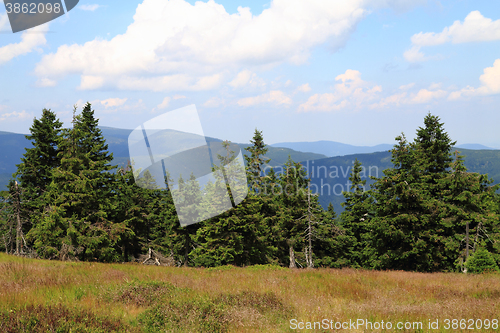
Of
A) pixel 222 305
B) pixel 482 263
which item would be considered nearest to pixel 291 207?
pixel 482 263

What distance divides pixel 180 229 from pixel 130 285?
26391 millimetres

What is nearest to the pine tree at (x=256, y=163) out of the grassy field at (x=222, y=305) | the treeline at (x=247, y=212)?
the treeline at (x=247, y=212)

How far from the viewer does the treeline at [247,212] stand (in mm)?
22234

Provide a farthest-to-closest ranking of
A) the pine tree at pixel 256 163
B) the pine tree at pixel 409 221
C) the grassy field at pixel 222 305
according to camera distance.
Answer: the pine tree at pixel 256 163 < the pine tree at pixel 409 221 < the grassy field at pixel 222 305

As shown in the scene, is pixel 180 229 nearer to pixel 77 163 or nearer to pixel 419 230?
pixel 77 163

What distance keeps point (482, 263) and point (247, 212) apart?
47.6ft

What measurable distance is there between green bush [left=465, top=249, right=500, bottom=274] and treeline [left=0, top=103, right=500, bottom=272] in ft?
0.32

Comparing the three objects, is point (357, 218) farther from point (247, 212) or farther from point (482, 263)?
point (482, 263)

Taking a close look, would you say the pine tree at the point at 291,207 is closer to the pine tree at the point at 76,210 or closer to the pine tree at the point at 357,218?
the pine tree at the point at 357,218

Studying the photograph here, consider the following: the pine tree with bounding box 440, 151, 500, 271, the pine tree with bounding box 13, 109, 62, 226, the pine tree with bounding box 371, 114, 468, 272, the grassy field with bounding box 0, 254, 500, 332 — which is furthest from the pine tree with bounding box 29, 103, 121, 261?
the pine tree with bounding box 440, 151, 500, 271

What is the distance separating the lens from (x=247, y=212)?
78.3 feet

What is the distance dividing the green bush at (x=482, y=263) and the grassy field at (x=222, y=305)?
668 cm

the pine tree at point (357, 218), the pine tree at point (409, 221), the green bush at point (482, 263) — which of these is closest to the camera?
the green bush at point (482, 263)

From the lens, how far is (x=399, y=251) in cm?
2752
